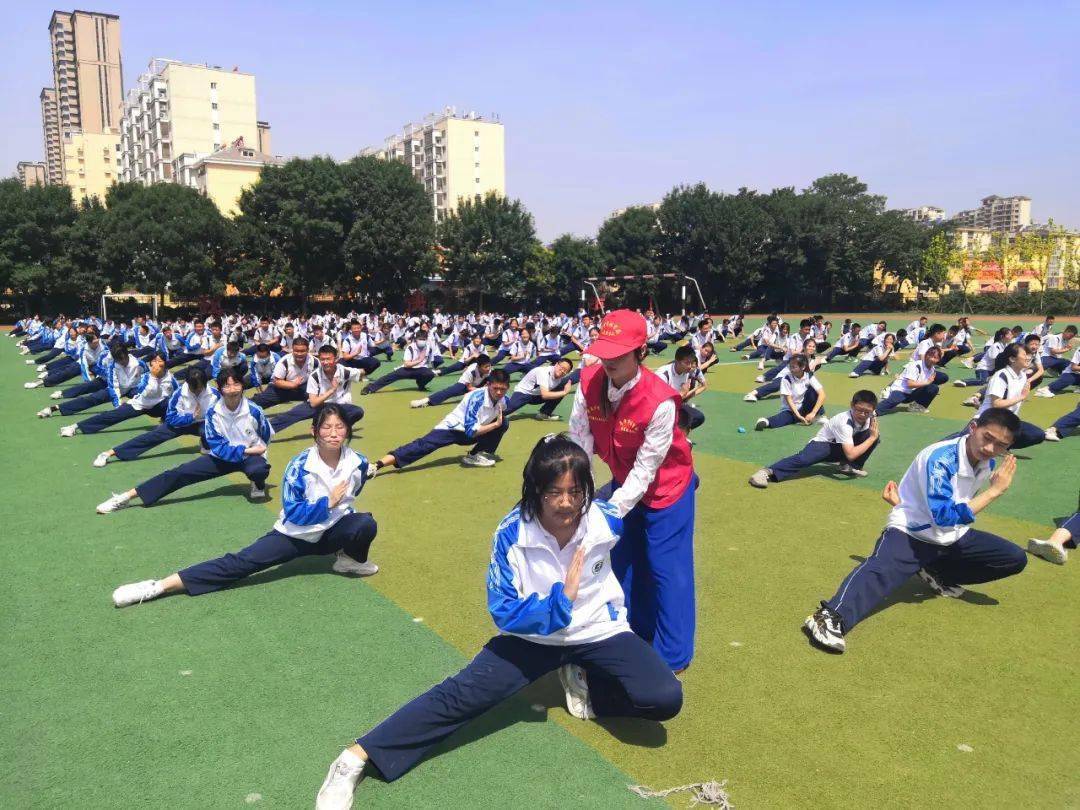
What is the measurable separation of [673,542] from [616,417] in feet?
2.19

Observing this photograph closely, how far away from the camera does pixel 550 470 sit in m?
2.93

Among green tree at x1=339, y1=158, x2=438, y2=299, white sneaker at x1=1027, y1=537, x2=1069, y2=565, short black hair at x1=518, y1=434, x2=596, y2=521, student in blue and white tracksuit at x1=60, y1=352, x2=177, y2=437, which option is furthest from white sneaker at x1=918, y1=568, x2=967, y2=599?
green tree at x1=339, y1=158, x2=438, y2=299

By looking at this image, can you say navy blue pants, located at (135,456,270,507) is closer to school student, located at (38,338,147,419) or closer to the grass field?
the grass field

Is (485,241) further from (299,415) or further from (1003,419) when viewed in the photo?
(1003,419)

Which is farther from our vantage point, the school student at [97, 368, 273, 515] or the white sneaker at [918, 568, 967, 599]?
the school student at [97, 368, 273, 515]

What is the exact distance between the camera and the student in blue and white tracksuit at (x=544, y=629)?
2932 mm

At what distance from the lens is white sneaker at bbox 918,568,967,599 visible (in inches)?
186

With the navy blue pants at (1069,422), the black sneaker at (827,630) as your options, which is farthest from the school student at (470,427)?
the navy blue pants at (1069,422)

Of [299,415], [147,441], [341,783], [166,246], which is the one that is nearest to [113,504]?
[147,441]

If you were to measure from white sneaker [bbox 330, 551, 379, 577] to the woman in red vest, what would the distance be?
6.67 feet

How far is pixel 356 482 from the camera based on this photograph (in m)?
4.84

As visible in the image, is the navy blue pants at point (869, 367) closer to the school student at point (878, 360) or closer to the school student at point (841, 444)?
the school student at point (878, 360)

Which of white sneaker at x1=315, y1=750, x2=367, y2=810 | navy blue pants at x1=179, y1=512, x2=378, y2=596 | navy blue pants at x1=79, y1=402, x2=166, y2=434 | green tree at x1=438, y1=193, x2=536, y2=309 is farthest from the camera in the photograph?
green tree at x1=438, y1=193, x2=536, y2=309

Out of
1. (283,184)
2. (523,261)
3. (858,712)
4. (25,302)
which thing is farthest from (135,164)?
(858,712)
